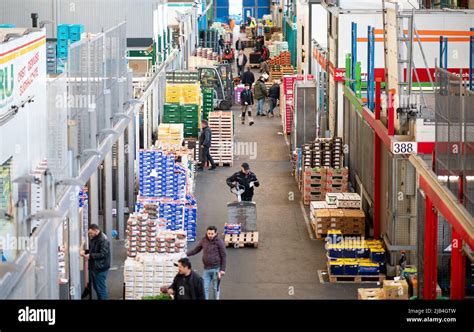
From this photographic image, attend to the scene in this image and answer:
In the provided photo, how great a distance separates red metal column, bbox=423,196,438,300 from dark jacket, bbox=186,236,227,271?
9.39 ft

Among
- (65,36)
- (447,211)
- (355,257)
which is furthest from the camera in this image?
(65,36)

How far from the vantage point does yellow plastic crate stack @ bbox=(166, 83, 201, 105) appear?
29827 mm

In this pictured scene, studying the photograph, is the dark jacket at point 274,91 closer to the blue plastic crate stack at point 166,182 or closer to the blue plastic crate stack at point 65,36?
the blue plastic crate stack at point 65,36

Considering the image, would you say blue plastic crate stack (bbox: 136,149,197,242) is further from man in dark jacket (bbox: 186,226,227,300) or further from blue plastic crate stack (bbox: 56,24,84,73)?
man in dark jacket (bbox: 186,226,227,300)

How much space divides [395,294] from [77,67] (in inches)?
216

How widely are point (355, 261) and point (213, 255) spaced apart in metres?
3.67

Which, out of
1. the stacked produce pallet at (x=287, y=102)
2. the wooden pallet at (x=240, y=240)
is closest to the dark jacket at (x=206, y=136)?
the stacked produce pallet at (x=287, y=102)

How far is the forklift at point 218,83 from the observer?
125ft

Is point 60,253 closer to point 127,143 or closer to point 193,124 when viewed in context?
point 127,143

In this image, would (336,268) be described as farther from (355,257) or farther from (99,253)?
(99,253)

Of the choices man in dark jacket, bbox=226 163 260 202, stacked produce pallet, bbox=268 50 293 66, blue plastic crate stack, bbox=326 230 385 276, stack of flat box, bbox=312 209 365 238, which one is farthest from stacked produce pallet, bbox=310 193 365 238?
stacked produce pallet, bbox=268 50 293 66

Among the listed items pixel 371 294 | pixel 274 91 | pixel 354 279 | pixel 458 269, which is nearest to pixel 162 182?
pixel 354 279

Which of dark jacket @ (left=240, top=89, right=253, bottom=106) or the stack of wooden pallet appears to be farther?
dark jacket @ (left=240, top=89, right=253, bottom=106)

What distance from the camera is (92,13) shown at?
31.6m
